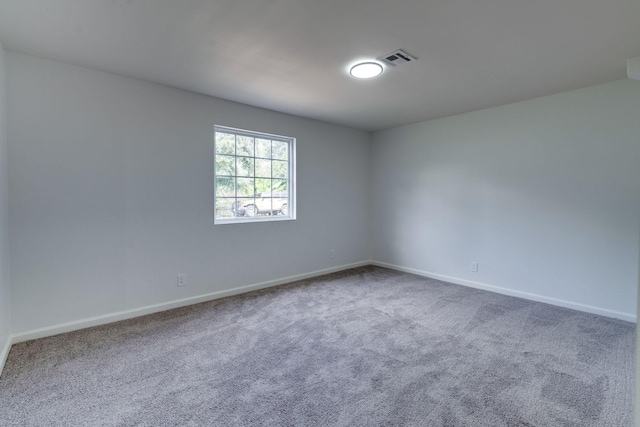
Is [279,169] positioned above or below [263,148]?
below

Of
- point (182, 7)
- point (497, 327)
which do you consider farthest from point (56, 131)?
point (497, 327)

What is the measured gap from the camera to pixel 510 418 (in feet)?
5.37

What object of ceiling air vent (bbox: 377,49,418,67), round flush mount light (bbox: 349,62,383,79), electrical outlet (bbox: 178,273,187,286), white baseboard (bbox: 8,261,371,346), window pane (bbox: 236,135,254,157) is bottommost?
white baseboard (bbox: 8,261,371,346)

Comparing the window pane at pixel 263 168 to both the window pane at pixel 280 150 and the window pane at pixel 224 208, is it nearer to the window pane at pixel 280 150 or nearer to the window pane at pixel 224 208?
the window pane at pixel 280 150

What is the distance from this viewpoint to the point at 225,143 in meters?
3.71

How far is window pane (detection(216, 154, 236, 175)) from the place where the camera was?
3649 millimetres

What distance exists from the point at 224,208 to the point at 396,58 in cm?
255

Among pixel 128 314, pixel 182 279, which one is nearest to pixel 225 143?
pixel 182 279

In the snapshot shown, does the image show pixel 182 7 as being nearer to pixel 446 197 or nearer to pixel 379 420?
pixel 379 420

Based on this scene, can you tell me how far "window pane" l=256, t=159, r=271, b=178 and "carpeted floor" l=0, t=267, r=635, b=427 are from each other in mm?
1760

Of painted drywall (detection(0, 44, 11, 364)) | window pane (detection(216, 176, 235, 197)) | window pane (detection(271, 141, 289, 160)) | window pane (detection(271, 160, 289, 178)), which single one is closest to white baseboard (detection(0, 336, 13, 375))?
painted drywall (detection(0, 44, 11, 364))

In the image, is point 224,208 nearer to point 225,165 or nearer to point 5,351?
point 225,165

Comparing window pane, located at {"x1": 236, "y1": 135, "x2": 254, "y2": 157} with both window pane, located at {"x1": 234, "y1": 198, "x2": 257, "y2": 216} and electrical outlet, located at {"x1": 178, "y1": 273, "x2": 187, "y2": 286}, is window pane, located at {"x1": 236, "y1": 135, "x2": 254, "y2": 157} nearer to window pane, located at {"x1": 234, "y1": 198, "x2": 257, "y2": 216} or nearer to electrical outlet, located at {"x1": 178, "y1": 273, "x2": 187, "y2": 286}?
window pane, located at {"x1": 234, "y1": 198, "x2": 257, "y2": 216}

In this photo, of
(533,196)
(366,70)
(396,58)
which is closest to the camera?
(396,58)
